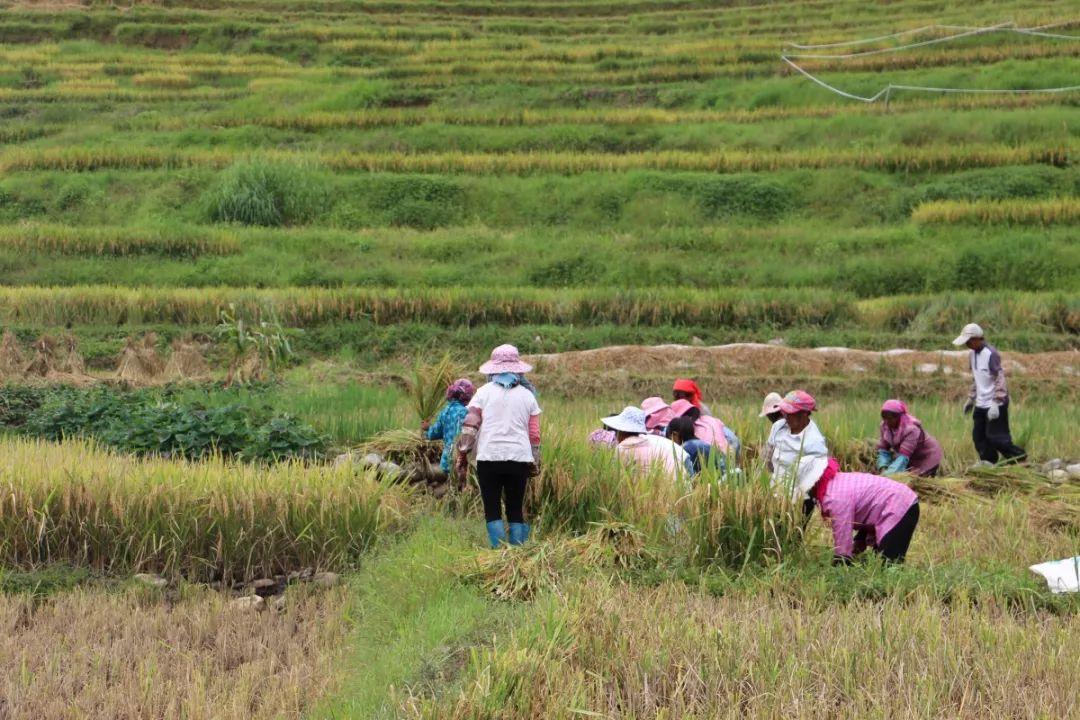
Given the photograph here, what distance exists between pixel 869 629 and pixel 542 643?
4.66 feet

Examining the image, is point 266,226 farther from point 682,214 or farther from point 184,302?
point 682,214

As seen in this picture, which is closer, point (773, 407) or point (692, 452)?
point (773, 407)

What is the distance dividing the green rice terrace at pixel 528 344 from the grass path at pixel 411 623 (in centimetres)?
3

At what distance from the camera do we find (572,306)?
58.9 feet

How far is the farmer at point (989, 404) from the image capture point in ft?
33.9

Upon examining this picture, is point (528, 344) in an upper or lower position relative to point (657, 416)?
lower

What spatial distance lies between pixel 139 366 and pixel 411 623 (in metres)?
10.1

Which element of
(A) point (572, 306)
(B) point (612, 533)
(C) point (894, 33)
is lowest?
(A) point (572, 306)

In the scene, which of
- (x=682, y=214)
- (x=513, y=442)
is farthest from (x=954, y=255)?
(x=513, y=442)

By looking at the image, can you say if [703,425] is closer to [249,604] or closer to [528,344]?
[249,604]

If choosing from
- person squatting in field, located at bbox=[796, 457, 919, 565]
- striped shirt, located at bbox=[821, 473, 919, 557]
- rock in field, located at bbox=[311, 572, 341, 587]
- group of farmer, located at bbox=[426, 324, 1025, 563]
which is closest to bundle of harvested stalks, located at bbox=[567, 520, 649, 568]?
group of farmer, located at bbox=[426, 324, 1025, 563]

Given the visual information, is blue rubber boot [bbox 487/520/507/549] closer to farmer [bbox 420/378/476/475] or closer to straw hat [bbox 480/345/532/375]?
straw hat [bbox 480/345/532/375]

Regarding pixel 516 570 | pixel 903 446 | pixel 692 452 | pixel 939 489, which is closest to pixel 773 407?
pixel 692 452

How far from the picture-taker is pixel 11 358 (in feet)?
50.0
